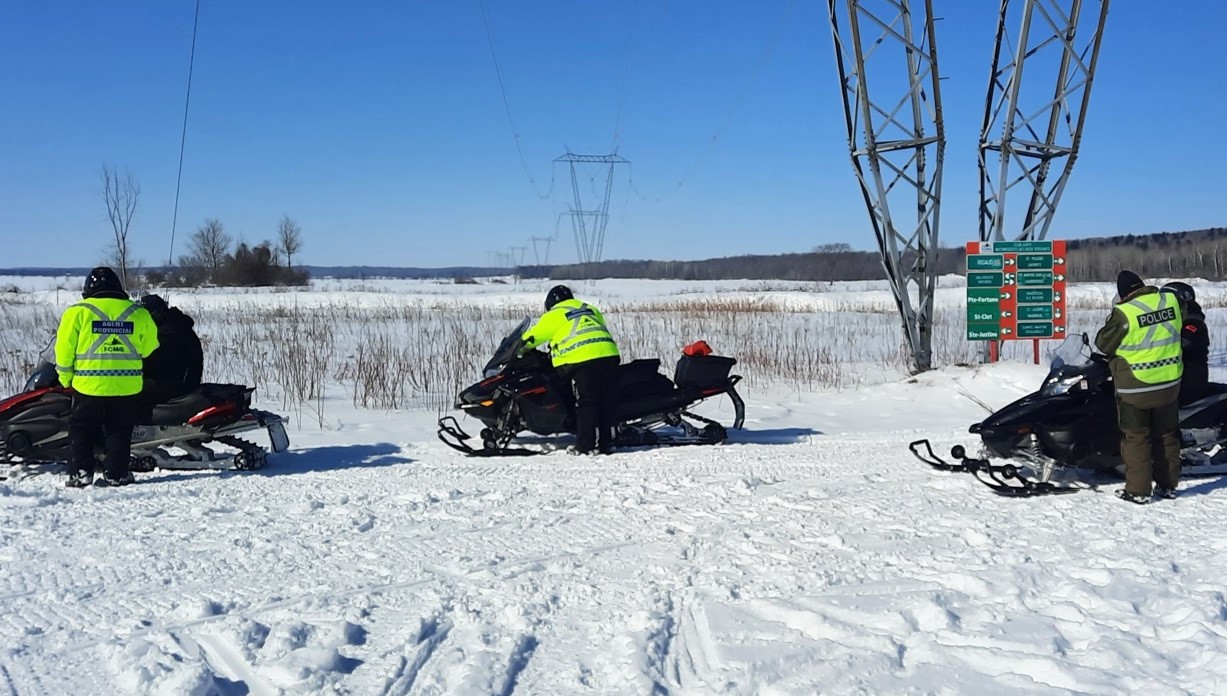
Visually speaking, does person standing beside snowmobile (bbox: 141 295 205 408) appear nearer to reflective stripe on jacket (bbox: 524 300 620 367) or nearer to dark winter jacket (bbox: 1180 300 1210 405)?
reflective stripe on jacket (bbox: 524 300 620 367)

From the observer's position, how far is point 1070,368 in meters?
6.72

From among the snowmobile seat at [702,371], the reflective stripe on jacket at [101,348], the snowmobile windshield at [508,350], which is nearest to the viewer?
the reflective stripe on jacket at [101,348]

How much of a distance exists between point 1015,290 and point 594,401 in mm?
8266

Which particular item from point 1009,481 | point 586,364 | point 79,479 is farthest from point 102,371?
point 1009,481

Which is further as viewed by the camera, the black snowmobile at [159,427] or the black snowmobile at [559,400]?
the black snowmobile at [559,400]

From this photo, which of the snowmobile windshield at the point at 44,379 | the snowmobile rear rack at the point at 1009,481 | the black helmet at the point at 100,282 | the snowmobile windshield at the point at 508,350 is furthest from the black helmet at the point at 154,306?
the snowmobile rear rack at the point at 1009,481

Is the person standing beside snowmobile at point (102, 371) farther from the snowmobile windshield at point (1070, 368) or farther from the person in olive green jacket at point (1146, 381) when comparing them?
the person in olive green jacket at point (1146, 381)

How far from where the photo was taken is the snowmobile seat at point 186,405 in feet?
24.5

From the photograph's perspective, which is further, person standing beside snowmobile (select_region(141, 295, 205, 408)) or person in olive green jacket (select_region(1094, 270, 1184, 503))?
person standing beside snowmobile (select_region(141, 295, 205, 408))

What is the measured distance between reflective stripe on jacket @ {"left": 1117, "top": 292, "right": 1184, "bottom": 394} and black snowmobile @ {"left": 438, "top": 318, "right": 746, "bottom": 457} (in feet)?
11.6

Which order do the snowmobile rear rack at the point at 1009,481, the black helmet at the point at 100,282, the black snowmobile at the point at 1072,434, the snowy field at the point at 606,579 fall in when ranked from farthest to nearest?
1. the black helmet at the point at 100,282
2. the black snowmobile at the point at 1072,434
3. the snowmobile rear rack at the point at 1009,481
4. the snowy field at the point at 606,579

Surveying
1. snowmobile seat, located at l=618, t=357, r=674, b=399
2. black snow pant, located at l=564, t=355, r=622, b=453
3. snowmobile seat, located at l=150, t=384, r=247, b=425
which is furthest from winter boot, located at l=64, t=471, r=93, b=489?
snowmobile seat, located at l=618, t=357, r=674, b=399

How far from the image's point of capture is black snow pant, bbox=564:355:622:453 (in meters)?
8.27

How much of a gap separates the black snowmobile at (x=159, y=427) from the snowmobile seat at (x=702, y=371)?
3703 mm
